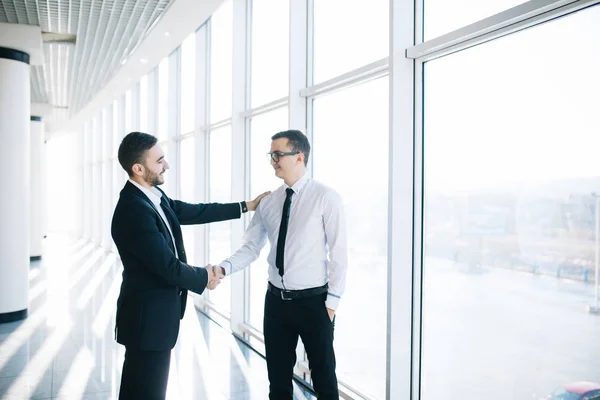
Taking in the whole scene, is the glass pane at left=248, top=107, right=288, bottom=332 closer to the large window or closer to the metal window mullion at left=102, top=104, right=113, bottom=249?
the large window

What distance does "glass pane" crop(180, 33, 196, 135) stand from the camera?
8.05 metres

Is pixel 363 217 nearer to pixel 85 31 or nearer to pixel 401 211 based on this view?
pixel 401 211

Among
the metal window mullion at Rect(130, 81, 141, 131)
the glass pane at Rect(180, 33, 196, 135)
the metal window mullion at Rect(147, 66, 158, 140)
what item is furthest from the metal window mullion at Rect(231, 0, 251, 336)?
the metal window mullion at Rect(130, 81, 141, 131)

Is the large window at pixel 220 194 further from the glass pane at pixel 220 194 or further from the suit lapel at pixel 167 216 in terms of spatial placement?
the suit lapel at pixel 167 216

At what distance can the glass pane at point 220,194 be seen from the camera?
6738 millimetres

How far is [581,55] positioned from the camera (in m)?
2.29

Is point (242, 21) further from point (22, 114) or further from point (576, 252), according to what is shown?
point (576, 252)

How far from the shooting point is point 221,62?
691 centimetres

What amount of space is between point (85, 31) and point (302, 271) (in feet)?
20.9

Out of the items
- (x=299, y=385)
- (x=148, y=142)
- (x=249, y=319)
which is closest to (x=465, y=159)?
(x=148, y=142)

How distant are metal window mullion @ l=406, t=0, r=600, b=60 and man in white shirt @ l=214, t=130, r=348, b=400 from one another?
91 cm

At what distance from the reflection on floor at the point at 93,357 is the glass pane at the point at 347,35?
2.59 meters

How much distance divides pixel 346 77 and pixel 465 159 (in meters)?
1.22

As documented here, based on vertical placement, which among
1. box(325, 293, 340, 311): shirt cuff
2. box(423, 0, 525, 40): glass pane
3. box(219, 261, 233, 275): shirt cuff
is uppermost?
box(423, 0, 525, 40): glass pane
